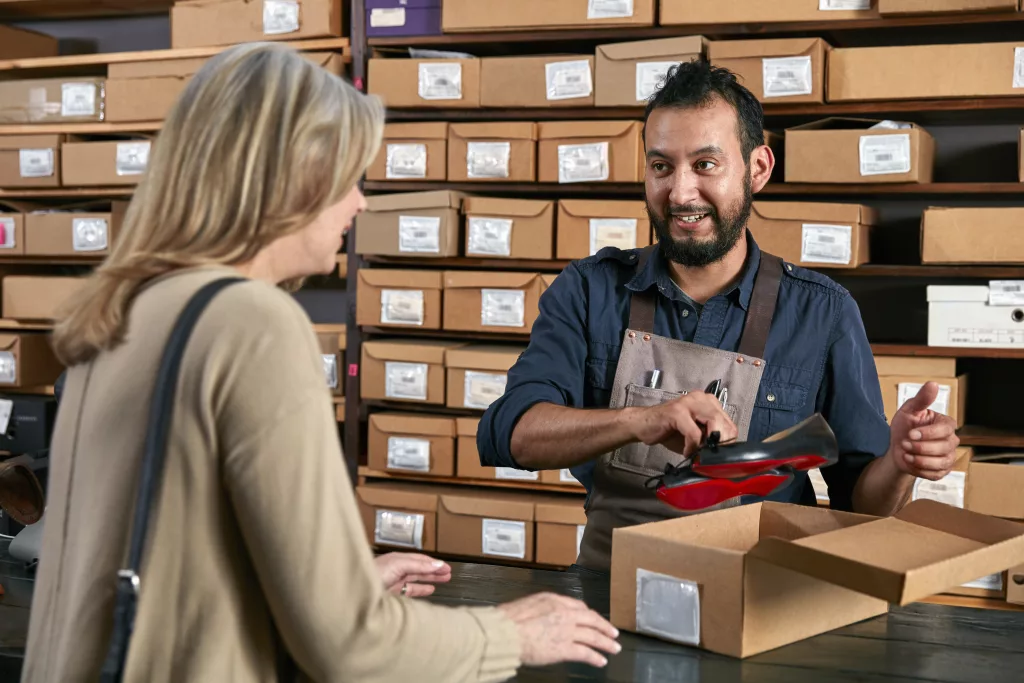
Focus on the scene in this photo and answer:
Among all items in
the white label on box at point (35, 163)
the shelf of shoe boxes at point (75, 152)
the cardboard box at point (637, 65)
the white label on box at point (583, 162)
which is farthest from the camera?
the white label on box at point (35, 163)

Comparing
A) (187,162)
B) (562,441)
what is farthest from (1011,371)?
(187,162)

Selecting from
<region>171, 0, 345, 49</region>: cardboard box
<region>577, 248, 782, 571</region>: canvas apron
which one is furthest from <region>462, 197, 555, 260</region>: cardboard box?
<region>577, 248, 782, 571</region>: canvas apron

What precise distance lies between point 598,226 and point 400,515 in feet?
3.80

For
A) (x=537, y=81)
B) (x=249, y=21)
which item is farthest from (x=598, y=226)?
(x=249, y=21)

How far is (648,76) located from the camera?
3.15 m

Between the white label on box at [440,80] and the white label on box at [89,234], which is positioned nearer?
the white label on box at [440,80]

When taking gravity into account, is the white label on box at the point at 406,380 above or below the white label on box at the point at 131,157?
below

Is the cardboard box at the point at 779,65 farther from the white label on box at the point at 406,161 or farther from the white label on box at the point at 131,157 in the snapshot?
the white label on box at the point at 131,157

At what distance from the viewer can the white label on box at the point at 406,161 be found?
11.2ft

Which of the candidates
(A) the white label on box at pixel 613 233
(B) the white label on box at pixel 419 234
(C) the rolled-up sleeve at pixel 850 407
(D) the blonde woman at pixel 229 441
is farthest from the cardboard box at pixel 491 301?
(D) the blonde woman at pixel 229 441

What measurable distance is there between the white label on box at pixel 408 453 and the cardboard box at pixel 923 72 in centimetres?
167

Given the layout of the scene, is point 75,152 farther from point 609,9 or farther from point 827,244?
point 827,244

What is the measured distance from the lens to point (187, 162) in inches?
36.3

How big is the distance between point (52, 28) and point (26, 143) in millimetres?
778
